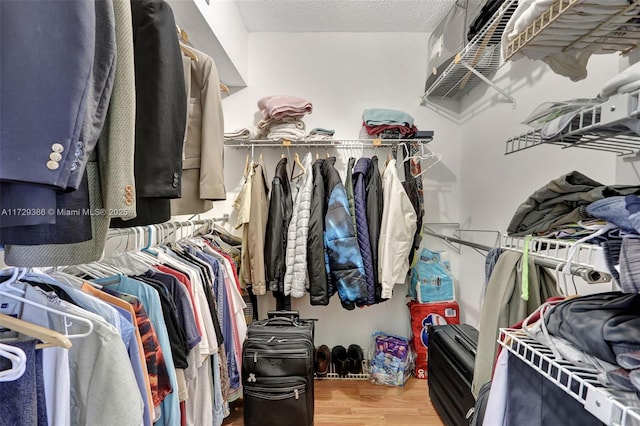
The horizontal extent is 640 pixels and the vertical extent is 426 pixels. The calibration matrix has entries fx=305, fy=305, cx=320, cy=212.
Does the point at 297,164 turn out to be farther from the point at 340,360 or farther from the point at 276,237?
the point at 340,360

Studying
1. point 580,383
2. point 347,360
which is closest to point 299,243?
point 347,360

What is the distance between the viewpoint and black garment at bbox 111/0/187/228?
2.25 ft

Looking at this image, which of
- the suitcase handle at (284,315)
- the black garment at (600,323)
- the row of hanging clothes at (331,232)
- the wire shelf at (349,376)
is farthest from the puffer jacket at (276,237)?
the black garment at (600,323)

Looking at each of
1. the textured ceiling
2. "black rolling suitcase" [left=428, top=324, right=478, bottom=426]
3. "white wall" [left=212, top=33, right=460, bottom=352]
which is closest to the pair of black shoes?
"white wall" [left=212, top=33, right=460, bottom=352]

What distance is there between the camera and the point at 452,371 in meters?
1.49

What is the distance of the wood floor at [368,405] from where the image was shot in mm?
1670

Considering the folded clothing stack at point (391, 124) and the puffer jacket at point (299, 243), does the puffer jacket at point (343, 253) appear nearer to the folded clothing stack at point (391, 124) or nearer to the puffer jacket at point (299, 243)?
the puffer jacket at point (299, 243)

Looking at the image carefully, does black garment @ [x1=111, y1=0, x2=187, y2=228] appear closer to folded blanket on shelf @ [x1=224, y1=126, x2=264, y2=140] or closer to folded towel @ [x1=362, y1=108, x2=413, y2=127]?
folded blanket on shelf @ [x1=224, y1=126, x2=264, y2=140]

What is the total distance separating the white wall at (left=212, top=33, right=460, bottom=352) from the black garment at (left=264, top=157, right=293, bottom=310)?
0.39 meters

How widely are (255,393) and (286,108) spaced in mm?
1602

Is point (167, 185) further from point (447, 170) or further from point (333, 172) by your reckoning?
point (447, 170)

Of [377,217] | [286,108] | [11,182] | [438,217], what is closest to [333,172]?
[377,217]

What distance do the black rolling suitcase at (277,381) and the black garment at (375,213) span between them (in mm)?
542

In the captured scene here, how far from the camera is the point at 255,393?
1479 mm
